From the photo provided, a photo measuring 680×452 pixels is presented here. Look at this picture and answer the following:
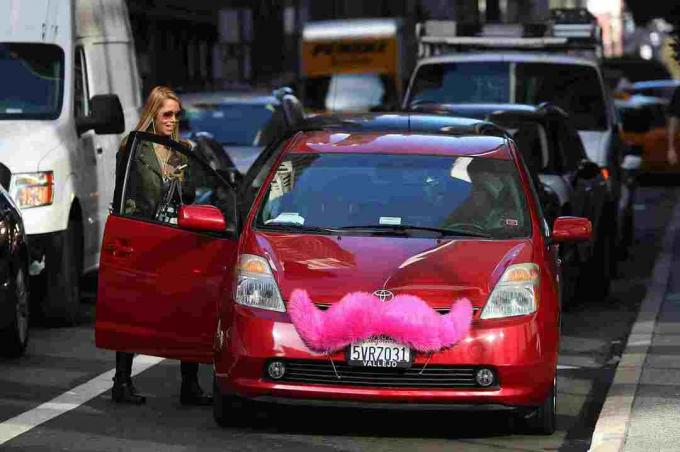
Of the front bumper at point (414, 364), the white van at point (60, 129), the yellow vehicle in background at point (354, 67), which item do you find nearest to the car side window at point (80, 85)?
the white van at point (60, 129)

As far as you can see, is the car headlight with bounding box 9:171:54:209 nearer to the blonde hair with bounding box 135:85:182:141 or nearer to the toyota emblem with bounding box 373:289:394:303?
the blonde hair with bounding box 135:85:182:141

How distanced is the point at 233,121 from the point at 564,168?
253 inches

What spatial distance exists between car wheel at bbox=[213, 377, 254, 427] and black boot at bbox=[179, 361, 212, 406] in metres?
0.89

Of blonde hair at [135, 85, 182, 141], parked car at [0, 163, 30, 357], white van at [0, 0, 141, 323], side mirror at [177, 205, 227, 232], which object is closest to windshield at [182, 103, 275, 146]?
white van at [0, 0, 141, 323]

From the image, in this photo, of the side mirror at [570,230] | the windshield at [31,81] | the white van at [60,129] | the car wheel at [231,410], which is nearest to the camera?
the car wheel at [231,410]

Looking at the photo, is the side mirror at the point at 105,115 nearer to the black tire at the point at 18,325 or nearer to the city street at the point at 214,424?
the city street at the point at 214,424

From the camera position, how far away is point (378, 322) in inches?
358

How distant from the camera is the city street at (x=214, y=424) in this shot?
923 cm

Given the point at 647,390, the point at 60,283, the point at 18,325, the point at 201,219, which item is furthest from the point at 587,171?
the point at 201,219

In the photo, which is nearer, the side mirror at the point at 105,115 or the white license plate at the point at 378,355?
the white license plate at the point at 378,355

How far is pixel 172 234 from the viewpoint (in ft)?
34.0

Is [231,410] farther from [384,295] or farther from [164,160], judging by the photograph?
[164,160]

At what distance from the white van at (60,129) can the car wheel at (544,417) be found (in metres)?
5.14

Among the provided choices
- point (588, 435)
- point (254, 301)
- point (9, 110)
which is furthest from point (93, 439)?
point (9, 110)
